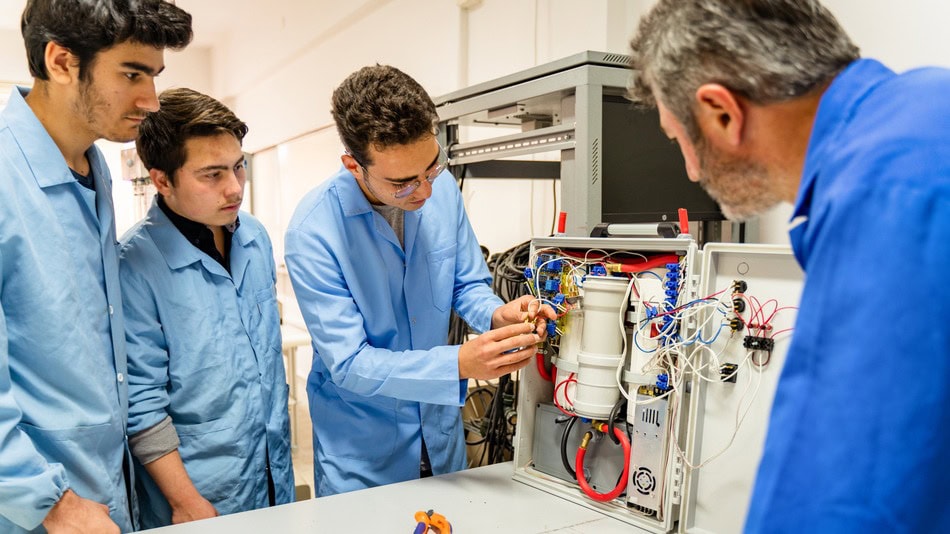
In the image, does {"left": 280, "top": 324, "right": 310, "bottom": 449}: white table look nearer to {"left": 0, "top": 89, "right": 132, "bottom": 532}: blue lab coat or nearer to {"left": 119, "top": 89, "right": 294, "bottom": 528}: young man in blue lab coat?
{"left": 119, "top": 89, "right": 294, "bottom": 528}: young man in blue lab coat

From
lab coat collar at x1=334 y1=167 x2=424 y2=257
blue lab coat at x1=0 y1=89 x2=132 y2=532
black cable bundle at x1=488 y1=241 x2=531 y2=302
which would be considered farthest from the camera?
black cable bundle at x1=488 y1=241 x2=531 y2=302

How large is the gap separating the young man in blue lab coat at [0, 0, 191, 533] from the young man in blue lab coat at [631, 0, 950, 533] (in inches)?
38.5

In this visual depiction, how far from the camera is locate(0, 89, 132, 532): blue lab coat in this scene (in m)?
0.98

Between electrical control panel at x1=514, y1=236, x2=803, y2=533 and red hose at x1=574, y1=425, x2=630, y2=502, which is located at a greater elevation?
electrical control panel at x1=514, y1=236, x2=803, y2=533

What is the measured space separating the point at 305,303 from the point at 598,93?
80 cm

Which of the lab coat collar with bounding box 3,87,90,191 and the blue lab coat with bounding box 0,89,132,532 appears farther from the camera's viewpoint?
the lab coat collar with bounding box 3,87,90,191

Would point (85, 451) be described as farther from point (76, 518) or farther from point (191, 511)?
point (191, 511)

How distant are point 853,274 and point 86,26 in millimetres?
1172

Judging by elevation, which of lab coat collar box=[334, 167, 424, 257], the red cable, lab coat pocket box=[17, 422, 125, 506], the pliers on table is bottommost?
the pliers on table

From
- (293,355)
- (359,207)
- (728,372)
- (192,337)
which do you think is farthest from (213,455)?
(293,355)

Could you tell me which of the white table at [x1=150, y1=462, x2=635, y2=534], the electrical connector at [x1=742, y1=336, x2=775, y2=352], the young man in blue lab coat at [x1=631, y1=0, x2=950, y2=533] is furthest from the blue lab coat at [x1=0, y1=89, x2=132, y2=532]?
the electrical connector at [x1=742, y1=336, x2=775, y2=352]

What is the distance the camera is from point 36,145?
3.61 ft

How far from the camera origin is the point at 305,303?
140cm

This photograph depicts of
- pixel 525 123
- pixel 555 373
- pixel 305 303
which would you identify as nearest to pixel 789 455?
pixel 555 373
